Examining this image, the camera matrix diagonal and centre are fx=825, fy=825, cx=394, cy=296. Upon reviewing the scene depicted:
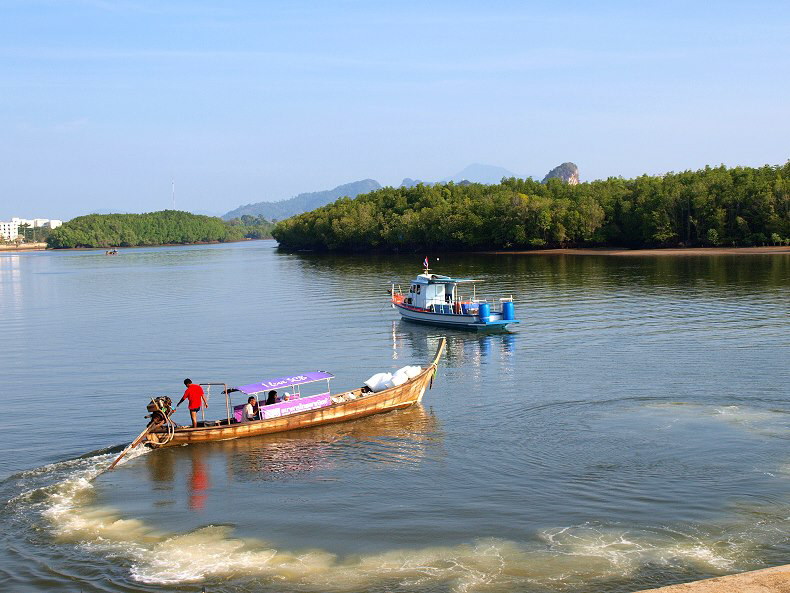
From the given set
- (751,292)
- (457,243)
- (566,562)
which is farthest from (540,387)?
(457,243)

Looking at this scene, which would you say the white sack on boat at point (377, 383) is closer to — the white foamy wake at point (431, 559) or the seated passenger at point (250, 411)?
the seated passenger at point (250, 411)

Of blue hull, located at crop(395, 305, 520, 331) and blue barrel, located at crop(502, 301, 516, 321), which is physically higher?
blue barrel, located at crop(502, 301, 516, 321)

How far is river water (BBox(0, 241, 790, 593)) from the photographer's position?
20.7 m

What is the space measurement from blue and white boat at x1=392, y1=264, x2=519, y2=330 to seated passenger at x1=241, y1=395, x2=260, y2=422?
1146 inches

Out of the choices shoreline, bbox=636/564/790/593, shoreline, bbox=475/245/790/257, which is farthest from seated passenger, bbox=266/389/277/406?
shoreline, bbox=475/245/790/257

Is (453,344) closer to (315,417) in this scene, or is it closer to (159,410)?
(315,417)

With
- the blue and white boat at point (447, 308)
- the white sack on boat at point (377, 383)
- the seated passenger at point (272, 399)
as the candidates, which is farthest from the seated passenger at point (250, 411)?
the blue and white boat at point (447, 308)

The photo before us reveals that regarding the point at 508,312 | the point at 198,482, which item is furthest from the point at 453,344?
the point at 198,482

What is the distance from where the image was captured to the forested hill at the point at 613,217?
456 feet

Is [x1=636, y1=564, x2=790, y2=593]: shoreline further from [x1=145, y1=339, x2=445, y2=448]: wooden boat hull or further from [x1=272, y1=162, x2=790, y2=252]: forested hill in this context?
[x1=272, y1=162, x2=790, y2=252]: forested hill

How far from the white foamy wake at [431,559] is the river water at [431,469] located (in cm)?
6

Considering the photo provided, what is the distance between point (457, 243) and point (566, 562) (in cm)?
16182

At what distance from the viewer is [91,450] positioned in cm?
3133

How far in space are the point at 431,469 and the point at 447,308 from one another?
Answer: 118ft
